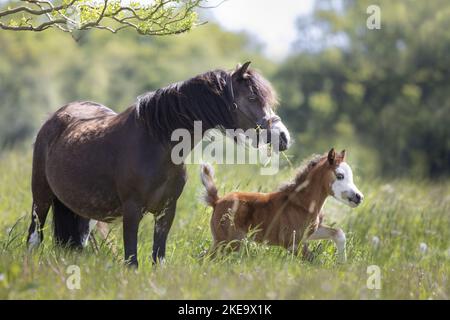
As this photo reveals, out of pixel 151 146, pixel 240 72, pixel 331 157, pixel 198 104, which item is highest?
pixel 240 72

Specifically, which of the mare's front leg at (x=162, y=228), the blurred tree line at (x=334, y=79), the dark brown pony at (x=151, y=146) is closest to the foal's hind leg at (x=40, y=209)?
the dark brown pony at (x=151, y=146)

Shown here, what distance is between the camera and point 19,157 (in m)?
13.7

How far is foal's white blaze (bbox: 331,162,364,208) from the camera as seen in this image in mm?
7172

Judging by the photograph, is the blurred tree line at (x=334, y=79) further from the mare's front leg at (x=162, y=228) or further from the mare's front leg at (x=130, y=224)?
the mare's front leg at (x=130, y=224)

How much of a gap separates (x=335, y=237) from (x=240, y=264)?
1265mm

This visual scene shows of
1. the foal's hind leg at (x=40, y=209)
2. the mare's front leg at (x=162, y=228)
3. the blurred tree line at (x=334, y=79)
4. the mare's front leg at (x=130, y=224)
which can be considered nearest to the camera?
the mare's front leg at (x=130, y=224)

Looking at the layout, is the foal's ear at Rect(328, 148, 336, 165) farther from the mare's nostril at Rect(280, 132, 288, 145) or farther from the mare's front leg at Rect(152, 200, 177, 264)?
the mare's front leg at Rect(152, 200, 177, 264)

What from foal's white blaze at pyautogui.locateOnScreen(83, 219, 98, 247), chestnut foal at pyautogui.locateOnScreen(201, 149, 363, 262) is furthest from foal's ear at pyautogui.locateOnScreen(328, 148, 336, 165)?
foal's white blaze at pyautogui.locateOnScreen(83, 219, 98, 247)

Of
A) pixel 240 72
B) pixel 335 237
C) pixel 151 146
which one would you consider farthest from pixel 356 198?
pixel 151 146

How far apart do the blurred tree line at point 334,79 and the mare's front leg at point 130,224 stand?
2030cm

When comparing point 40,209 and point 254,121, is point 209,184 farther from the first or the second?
point 40,209

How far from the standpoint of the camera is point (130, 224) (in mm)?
6500

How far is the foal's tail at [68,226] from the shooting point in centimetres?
770
